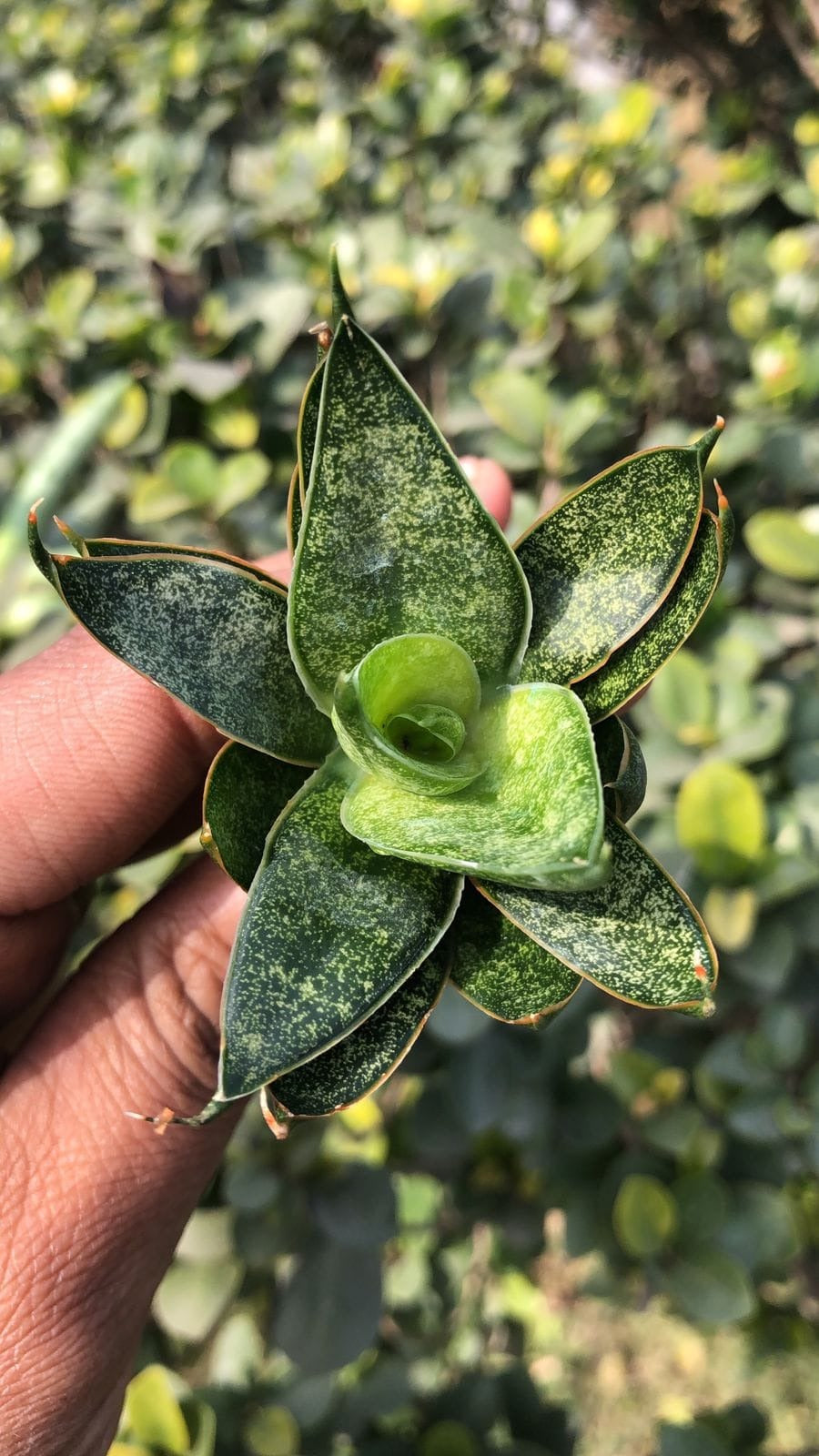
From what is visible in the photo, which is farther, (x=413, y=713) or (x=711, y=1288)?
(x=711, y=1288)

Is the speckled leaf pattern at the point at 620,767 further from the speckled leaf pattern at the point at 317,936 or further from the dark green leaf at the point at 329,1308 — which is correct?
the dark green leaf at the point at 329,1308

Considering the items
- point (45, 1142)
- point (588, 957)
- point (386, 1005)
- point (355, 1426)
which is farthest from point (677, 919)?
point (355, 1426)

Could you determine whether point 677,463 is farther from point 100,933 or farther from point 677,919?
point 100,933

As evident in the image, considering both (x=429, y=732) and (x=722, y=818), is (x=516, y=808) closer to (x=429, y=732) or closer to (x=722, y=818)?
(x=429, y=732)

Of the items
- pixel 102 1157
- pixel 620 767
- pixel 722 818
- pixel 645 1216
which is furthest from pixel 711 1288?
pixel 620 767

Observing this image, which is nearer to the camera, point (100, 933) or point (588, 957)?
point (588, 957)

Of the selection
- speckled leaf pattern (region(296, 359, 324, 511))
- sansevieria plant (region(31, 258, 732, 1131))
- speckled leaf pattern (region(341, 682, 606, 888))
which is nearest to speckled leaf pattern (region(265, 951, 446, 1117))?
sansevieria plant (region(31, 258, 732, 1131))

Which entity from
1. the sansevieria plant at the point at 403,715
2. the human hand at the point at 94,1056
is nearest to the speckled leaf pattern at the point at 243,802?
the sansevieria plant at the point at 403,715
